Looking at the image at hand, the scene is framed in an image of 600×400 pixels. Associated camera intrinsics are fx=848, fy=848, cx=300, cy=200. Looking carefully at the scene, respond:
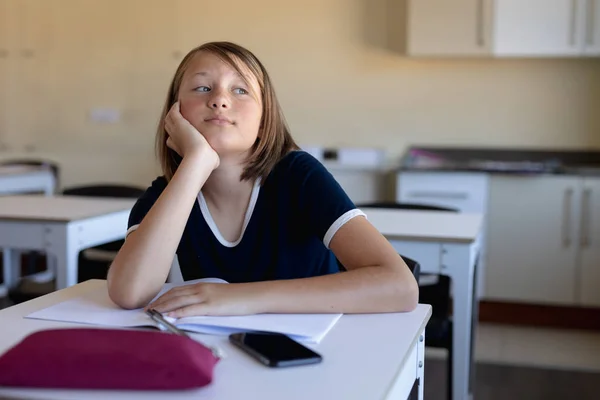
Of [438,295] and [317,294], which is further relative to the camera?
[438,295]

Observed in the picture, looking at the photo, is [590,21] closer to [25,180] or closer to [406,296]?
[25,180]

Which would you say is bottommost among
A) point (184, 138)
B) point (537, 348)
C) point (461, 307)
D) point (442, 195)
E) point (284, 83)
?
point (537, 348)

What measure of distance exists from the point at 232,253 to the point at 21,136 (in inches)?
165

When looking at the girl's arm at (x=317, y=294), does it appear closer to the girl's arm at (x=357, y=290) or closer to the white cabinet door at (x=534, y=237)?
the girl's arm at (x=357, y=290)

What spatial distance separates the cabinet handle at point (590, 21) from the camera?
434 cm

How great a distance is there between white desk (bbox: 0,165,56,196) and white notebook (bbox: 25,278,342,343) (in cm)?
324

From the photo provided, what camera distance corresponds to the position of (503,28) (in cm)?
445

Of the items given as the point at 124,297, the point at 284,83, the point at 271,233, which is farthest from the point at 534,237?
the point at 124,297

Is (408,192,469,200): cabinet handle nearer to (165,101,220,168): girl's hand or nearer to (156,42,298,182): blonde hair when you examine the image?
(156,42,298,182): blonde hair

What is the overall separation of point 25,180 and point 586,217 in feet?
9.87

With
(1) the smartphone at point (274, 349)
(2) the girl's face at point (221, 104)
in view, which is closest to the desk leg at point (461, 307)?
(2) the girl's face at point (221, 104)

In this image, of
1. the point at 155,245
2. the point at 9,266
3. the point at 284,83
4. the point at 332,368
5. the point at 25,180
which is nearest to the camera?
the point at 332,368

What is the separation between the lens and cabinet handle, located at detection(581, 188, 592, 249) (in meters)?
4.29

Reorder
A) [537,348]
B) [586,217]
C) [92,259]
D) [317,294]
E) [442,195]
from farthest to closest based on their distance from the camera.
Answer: [442,195]
[586,217]
[537,348]
[92,259]
[317,294]
